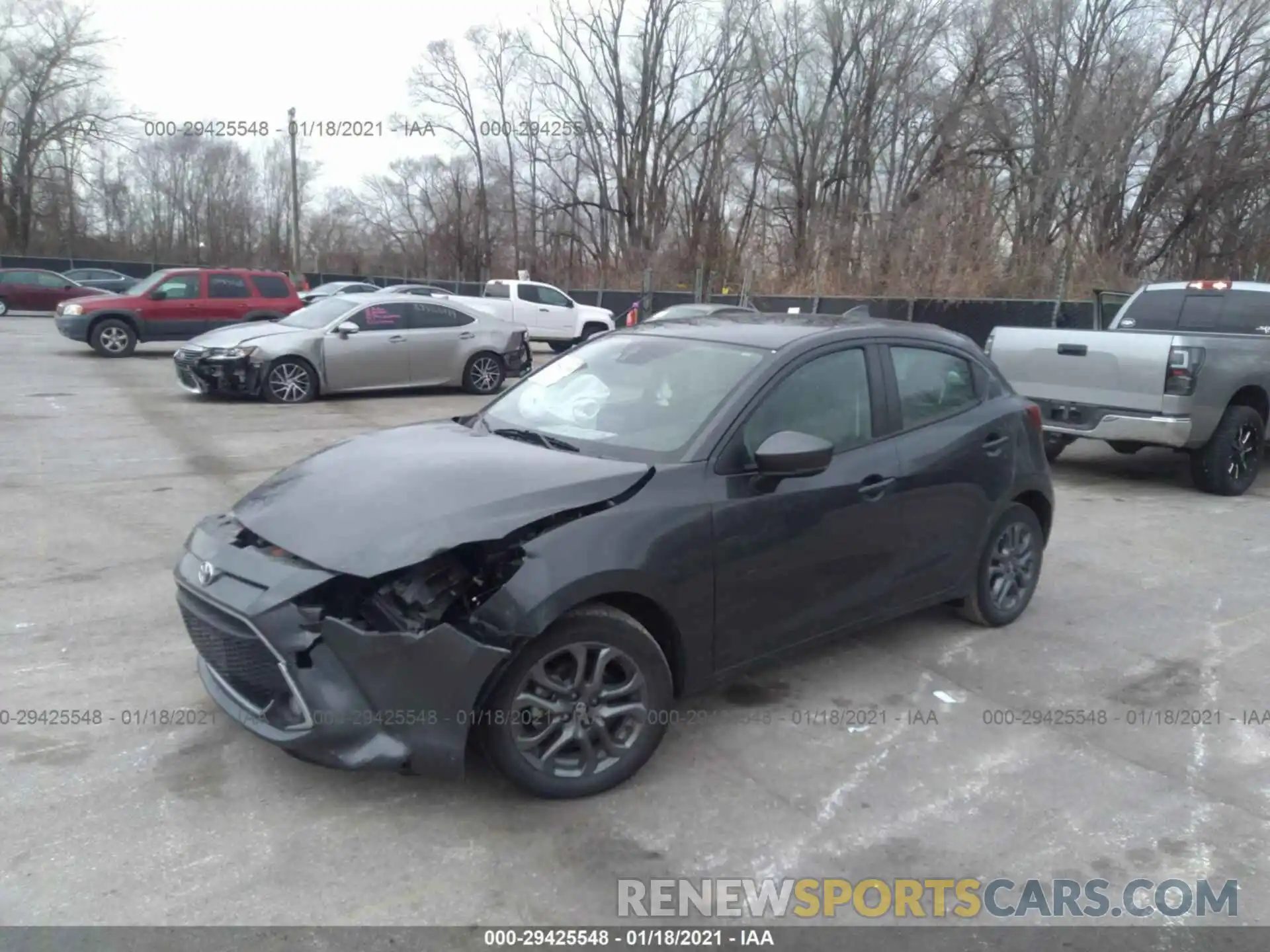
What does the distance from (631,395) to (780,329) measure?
81cm

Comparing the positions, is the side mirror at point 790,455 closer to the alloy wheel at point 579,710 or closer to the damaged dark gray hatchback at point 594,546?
the damaged dark gray hatchback at point 594,546

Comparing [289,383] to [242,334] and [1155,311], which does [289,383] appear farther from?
[1155,311]

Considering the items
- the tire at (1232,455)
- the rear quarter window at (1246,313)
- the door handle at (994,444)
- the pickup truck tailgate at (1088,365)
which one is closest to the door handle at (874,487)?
the door handle at (994,444)

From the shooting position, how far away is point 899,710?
14.6 feet

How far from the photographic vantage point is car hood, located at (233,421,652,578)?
132 inches

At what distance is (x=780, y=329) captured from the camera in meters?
4.70

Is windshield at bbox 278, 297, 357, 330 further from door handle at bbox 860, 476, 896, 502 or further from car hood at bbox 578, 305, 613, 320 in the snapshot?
car hood at bbox 578, 305, 613, 320

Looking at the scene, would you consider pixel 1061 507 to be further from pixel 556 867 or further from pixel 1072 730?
pixel 556 867

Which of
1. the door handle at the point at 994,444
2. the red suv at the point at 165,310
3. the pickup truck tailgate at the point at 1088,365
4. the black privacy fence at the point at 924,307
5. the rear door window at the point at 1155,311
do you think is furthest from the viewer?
the red suv at the point at 165,310

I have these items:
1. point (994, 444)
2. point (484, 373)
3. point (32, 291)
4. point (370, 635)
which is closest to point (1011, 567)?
point (994, 444)

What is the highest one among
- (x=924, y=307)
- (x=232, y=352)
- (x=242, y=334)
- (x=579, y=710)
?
(x=924, y=307)

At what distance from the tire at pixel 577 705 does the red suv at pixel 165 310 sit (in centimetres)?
1723

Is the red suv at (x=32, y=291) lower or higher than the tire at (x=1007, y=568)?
higher

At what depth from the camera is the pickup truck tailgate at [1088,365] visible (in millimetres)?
8445
